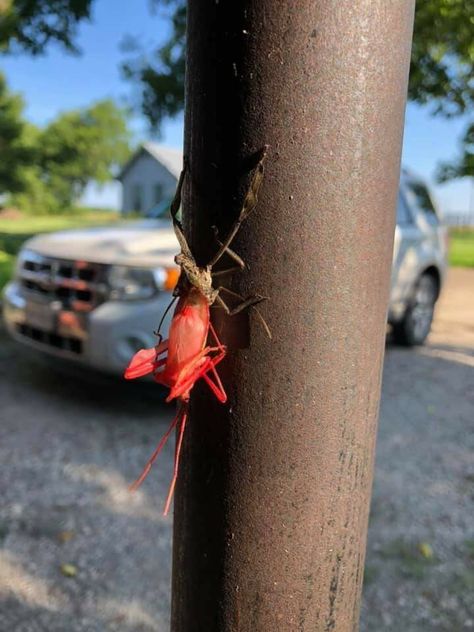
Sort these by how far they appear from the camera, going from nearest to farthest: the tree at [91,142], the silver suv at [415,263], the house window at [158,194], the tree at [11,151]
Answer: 1. the house window at [158,194]
2. the silver suv at [415,263]
3. the tree at [11,151]
4. the tree at [91,142]

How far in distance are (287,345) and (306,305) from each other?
2.6 inches

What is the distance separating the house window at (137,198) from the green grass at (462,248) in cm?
1139

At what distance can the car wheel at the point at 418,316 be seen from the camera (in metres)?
7.52

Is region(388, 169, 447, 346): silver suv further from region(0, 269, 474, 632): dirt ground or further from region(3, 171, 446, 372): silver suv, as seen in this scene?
region(3, 171, 446, 372): silver suv

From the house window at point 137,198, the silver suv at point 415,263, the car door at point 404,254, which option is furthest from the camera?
the house window at point 137,198

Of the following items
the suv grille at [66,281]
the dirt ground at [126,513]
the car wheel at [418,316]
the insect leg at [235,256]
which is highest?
the insect leg at [235,256]

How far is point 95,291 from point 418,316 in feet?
14.7

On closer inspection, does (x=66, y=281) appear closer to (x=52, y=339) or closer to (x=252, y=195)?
(x=52, y=339)

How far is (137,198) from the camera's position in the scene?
A: 19125 mm

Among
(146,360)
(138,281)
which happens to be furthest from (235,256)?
(138,281)

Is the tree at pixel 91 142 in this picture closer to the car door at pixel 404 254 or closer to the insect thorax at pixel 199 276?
the car door at pixel 404 254

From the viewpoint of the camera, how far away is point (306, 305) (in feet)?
3.08

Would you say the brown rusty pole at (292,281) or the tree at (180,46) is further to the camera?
the tree at (180,46)

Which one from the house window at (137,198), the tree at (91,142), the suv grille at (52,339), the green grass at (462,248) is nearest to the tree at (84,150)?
the tree at (91,142)
